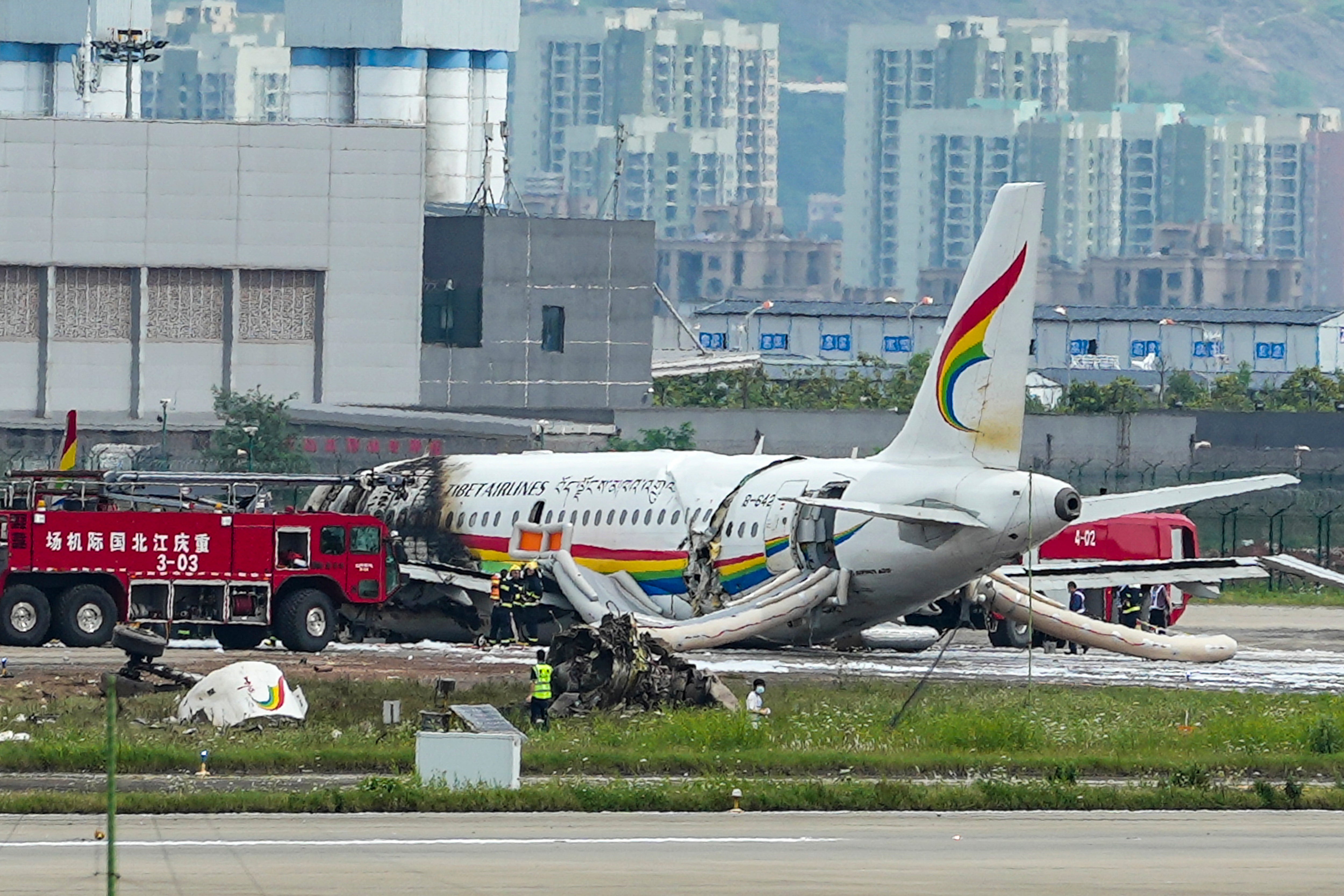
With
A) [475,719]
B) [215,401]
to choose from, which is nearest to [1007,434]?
[475,719]

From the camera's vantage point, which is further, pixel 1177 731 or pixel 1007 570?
pixel 1007 570

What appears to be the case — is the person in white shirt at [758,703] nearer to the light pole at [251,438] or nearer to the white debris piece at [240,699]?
the white debris piece at [240,699]

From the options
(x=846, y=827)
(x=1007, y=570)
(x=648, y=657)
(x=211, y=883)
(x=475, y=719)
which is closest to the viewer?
(x=211, y=883)

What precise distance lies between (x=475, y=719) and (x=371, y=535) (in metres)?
19.8

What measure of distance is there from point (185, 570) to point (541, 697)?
16126 mm

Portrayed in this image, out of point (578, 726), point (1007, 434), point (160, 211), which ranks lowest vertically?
point (578, 726)

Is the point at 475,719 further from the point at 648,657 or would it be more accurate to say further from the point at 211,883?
the point at 211,883

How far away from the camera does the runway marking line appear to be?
24516mm

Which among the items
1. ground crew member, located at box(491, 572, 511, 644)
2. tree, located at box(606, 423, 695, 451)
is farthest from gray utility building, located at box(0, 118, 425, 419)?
ground crew member, located at box(491, 572, 511, 644)

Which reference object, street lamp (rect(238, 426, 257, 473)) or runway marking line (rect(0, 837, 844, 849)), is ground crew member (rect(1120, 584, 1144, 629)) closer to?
runway marking line (rect(0, 837, 844, 849))

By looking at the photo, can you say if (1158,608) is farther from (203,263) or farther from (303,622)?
(203,263)

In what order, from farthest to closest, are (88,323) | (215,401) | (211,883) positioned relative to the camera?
(88,323) < (215,401) < (211,883)

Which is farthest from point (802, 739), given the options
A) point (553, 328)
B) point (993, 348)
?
point (553, 328)

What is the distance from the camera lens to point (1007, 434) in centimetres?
4506
